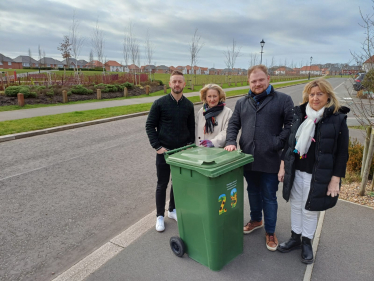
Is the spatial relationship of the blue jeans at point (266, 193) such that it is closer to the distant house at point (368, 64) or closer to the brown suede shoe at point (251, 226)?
the brown suede shoe at point (251, 226)

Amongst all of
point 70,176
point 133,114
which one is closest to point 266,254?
point 70,176

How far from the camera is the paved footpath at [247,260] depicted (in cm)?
245

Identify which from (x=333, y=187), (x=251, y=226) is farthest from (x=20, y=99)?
(x=333, y=187)

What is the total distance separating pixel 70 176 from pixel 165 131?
287cm

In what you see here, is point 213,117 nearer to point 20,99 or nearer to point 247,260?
point 247,260

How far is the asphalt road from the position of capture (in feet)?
9.56

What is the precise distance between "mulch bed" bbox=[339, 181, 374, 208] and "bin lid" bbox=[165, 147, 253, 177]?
7.64ft

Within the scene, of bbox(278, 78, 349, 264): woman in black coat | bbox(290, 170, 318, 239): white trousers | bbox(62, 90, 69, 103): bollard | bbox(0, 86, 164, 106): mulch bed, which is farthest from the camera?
bbox(62, 90, 69, 103): bollard

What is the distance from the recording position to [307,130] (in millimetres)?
2395

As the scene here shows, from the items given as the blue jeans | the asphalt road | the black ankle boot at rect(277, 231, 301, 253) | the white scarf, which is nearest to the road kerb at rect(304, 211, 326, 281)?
the black ankle boot at rect(277, 231, 301, 253)

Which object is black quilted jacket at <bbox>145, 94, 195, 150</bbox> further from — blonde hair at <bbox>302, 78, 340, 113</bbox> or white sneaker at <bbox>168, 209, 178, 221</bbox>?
blonde hair at <bbox>302, 78, 340, 113</bbox>

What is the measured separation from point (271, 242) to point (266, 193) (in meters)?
0.52

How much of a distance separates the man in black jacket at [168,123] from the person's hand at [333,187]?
1599mm

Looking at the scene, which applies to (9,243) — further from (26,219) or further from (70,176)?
(70,176)
